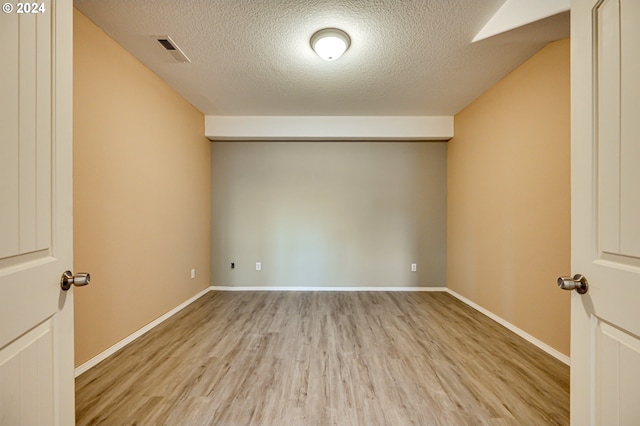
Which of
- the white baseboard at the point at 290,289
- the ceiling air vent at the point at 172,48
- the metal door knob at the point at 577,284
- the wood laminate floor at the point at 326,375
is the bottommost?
the wood laminate floor at the point at 326,375

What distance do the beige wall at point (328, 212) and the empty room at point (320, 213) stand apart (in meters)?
0.04

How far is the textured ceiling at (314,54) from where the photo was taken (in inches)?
70.2

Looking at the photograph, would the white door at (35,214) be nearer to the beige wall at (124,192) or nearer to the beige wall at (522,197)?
the beige wall at (124,192)

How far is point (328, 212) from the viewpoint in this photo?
399cm

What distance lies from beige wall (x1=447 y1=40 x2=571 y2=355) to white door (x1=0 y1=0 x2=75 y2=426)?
3.02m

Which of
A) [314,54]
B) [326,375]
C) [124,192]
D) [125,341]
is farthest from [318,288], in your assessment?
[314,54]

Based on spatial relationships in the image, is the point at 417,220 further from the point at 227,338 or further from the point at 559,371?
the point at 227,338

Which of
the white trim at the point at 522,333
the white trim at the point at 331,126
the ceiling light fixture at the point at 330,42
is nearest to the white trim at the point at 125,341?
the white trim at the point at 331,126

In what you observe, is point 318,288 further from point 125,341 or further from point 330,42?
point 330,42

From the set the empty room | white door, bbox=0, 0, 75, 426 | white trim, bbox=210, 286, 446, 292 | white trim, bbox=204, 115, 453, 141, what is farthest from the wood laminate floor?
white trim, bbox=204, 115, 453, 141

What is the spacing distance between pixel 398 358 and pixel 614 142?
193 centimetres

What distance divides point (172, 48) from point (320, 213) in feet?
8.63

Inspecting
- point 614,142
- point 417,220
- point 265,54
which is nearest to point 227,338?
point 265,54

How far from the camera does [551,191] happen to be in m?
2.12
